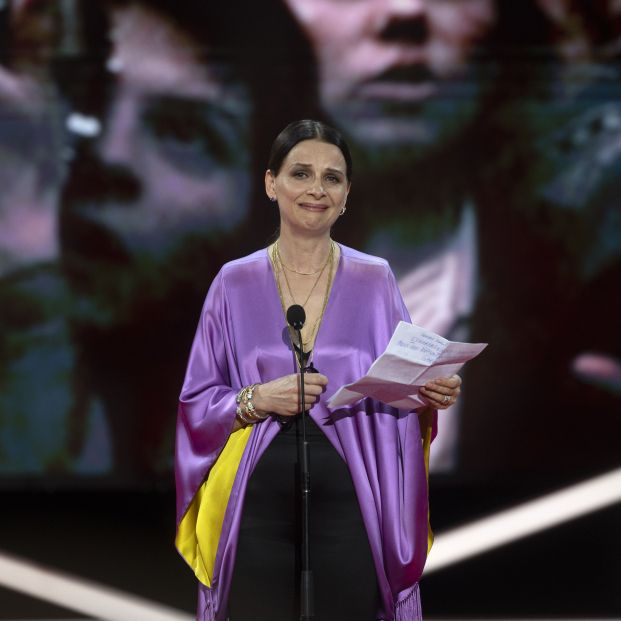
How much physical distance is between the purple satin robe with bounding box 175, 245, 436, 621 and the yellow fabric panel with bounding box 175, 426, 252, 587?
2cm

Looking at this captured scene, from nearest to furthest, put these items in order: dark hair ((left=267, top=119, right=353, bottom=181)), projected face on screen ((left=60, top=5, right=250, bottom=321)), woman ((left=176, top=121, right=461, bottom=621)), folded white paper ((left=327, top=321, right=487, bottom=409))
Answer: folded white paper ((left=327, top=321, right=487, bottom=409))
woman ((left=176, top=121, right=461, bottom=621))
dark hair ((left=267, top=119, right=353, bottom=181))
projected face on screen ((left=60, top=5, right=250, bottom=321))

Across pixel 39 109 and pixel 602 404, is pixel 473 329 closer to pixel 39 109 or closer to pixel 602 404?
pixel 602 404

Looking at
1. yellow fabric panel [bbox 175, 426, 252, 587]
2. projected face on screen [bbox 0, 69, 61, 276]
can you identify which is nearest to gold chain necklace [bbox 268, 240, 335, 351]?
yellow fabric panel [bbox 175, 426, 252, 587]

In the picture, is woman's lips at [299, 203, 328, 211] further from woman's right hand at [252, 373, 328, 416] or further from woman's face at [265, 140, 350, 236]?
woman's right hand at [252, 373, 328, 416]

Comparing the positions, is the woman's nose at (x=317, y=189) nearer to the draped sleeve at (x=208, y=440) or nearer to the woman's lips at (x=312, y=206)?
the woman's lips at (x=312, y=206)

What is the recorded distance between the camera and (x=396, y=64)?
3945 millimetres

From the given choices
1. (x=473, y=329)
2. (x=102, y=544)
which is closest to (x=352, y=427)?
(x=473, y=329)

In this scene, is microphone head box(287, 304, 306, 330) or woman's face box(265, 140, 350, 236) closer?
microphone head box(287, 304, 306, 330)

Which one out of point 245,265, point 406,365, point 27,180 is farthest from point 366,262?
point 27,180

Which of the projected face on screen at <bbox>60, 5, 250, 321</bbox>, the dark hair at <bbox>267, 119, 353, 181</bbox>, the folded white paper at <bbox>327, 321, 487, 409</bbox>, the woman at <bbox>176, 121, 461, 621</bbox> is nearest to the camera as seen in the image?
the folded white paper at <bbox>327, 321, 487, 409</bbox>

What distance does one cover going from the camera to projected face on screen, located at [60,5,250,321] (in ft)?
12.9

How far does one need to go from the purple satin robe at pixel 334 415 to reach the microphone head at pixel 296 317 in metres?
0.14

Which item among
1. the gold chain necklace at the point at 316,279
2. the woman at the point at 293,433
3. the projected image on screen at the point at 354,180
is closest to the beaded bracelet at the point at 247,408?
the woman at the point at 293,433

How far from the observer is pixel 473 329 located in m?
3.97
